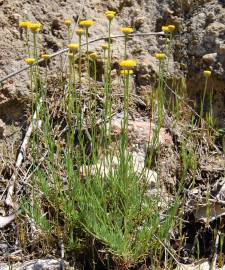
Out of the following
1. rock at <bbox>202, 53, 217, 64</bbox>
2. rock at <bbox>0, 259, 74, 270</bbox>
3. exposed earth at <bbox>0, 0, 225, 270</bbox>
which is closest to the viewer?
rock at <bbox>0, 259, 74, 270</bbox>

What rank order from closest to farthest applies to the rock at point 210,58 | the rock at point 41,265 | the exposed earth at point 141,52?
the rock at point 41,265, the exposed earth at point 141,52, the rock at point 210,58

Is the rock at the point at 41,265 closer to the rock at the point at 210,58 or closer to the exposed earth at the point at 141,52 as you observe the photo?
the exposed earth at the point at 141,52

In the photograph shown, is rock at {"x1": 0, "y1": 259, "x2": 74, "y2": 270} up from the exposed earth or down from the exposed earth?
down

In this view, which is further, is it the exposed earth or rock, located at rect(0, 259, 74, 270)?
the exposed earth

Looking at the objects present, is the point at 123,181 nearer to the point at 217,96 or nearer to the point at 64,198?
the point at 64,198

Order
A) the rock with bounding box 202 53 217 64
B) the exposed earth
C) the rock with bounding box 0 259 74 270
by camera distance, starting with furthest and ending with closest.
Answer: the rock with bounding box 202 53 217 64 → the exposed earth → the rock with bounding box 0 259 74 270

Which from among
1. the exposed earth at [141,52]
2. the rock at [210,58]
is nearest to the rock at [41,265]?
the exposed earth at [141,52]

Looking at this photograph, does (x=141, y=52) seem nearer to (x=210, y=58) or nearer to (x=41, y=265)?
(x=210, y=58)

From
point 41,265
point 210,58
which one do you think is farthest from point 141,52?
point 41,265

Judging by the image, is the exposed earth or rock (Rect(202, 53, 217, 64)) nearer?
the exposed earth

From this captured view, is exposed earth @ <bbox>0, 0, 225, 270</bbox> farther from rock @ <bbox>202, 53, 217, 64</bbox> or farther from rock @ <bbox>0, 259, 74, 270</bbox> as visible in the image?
rock @ <bbox>0, 259, 74, 270</bbox>

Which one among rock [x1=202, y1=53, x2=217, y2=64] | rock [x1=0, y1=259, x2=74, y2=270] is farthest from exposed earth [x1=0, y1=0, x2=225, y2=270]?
rock [x1=0, y1=259, x2=74, y2=270]

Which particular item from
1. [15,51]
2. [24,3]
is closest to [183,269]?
[15,51]
